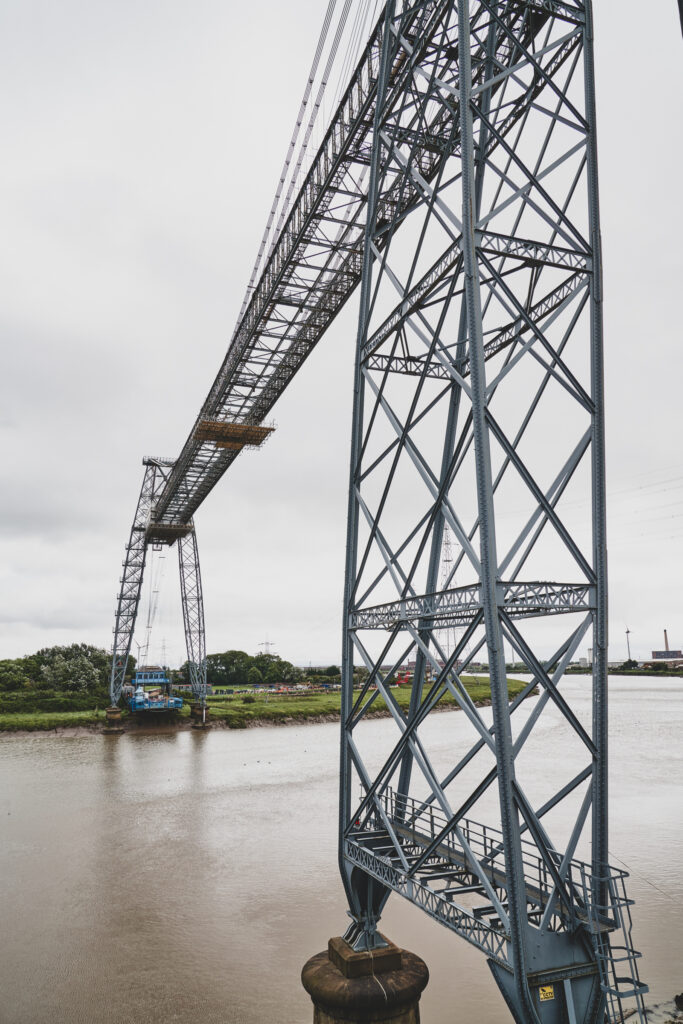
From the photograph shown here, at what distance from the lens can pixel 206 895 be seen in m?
12.8

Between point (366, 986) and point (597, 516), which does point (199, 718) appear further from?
point (597, 516)

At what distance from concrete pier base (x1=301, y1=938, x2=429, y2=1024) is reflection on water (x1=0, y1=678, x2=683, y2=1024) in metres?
0.90

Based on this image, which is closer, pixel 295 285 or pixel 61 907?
pixel 61 907

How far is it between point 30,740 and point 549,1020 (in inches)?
1360

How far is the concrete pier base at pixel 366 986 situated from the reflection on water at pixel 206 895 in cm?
90

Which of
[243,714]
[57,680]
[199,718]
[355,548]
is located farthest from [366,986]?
[57,680]

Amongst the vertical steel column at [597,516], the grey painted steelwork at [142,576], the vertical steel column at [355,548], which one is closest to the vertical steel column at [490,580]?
the vertical steel column at [597,516]

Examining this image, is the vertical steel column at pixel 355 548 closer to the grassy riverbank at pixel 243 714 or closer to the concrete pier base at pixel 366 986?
the concrete pier base at pixel 366 986

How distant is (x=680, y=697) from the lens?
2208 inches

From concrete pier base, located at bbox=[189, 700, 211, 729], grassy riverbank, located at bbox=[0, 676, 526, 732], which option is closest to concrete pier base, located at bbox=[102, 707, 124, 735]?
grassy riverbank, located at bbox=[0, 676, 526, 732]

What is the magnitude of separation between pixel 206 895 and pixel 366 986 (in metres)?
6.16

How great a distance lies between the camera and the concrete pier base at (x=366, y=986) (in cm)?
742

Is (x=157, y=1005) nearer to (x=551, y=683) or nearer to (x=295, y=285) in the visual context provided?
(x=551, y=683)

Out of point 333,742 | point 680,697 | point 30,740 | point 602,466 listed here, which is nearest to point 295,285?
point 602,466
